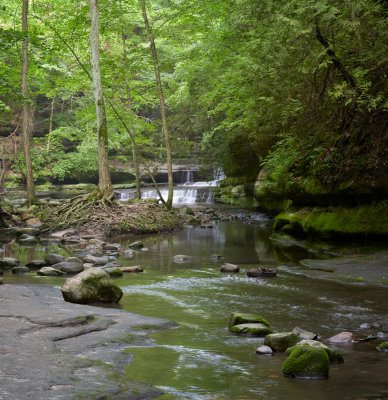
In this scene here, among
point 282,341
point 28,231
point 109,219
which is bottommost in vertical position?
point 28,231

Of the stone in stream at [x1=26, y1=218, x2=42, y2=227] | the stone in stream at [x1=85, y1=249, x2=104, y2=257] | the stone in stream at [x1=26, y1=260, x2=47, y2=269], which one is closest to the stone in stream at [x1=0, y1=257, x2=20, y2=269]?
the stone in stream at [x1=26, y1=260, x2=47, y2=269]

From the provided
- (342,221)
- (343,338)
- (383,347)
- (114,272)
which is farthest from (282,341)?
(342,221)

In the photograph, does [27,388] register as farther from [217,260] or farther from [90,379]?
[217,260]

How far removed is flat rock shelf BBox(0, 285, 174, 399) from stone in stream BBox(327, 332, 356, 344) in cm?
181

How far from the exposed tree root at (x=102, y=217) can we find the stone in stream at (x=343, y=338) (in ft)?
36.7

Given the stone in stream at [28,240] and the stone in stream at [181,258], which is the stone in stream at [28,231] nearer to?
the stone in stream at [28,240]

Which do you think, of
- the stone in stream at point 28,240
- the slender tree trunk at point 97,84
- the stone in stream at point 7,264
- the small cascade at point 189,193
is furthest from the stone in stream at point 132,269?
the small cascade at point 189,193

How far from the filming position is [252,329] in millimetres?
4945

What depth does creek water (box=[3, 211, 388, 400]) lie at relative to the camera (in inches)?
137

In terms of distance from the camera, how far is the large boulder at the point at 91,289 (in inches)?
244

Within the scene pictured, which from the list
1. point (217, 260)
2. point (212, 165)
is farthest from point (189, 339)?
point (212, 165)

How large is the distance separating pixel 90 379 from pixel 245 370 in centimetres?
130

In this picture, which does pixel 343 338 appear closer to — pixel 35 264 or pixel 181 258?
pixel 181 258

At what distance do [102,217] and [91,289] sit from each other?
31.4 ft
